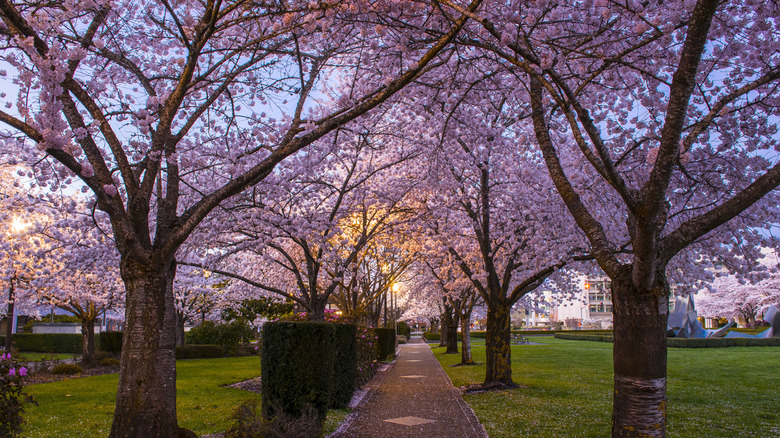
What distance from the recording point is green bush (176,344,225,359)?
23.0m

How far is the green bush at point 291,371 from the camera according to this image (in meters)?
6.61

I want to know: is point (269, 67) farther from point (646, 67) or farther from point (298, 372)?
point (646, 67)

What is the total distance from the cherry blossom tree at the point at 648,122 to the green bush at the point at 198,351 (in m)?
20.5

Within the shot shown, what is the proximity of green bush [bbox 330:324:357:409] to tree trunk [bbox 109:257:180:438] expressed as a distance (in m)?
3.73

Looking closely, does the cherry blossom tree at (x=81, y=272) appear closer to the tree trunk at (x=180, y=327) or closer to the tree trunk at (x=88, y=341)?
the tree trunk at (x=88, y=341)

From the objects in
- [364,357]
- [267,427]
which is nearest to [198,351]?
[364,357]

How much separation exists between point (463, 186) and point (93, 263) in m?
9.49

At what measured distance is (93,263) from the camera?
1246 cm

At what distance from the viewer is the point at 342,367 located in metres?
9.33

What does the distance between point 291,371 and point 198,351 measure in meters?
19.1

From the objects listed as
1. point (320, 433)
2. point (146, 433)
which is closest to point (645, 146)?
point (320, 433)

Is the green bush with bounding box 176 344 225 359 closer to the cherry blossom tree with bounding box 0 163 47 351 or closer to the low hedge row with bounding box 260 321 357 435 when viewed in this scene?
the cherry blossom tree with bounding box 0 163 47 351

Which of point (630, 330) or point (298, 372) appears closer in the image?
point (630, 330)

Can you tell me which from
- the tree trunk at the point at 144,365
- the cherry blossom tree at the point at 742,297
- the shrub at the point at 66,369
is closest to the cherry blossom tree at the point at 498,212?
the tree trunk at the point at 144,365
